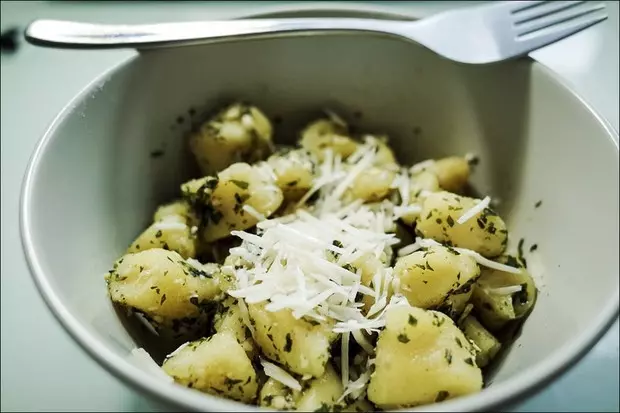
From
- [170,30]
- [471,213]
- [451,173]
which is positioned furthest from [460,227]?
[170,30]

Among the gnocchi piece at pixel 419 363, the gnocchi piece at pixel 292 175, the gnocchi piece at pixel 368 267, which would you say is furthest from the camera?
the gnocchi piece at pixel 292 175

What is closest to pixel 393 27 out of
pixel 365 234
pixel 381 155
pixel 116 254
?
pixel 381 155

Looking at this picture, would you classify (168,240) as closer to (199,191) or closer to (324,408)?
(199,191)

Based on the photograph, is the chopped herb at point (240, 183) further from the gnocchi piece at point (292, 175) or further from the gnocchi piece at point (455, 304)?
the gnocchi piece at point (455, 304)

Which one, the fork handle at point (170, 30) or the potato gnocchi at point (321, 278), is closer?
the potato gnocchi at point (321, 278)

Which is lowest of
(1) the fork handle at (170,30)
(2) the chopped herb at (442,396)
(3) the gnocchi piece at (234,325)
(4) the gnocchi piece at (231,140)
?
(2) the chopped herb at (442,396)

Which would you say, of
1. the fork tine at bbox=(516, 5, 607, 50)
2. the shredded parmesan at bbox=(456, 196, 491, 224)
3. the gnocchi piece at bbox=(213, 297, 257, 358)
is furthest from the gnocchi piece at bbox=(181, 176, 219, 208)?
the fork tine at bbox=(516, 5, 607, 50)

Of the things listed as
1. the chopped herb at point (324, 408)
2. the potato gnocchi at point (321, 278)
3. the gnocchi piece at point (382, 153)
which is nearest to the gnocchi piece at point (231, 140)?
the potato gnocchi at point (321, 278)

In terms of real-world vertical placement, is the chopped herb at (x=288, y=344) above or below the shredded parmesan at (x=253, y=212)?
below
